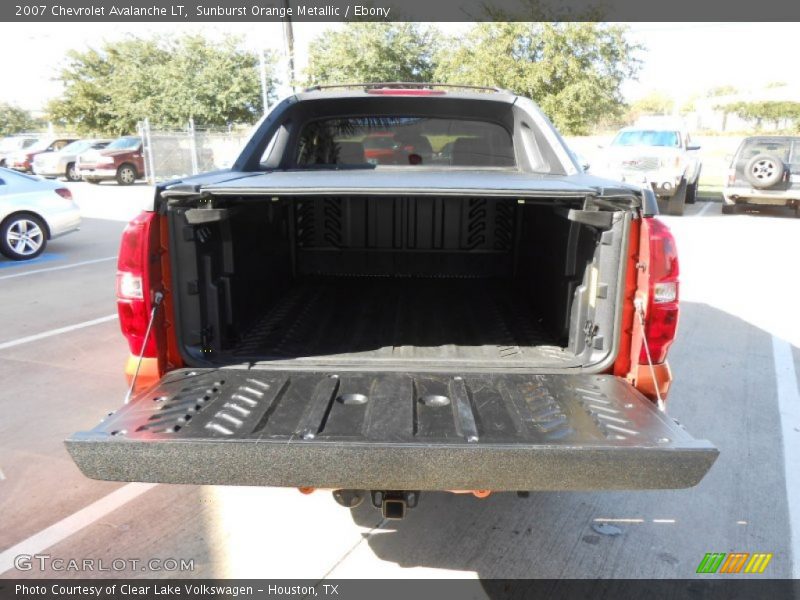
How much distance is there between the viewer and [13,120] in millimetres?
53531

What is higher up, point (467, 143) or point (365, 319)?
point (467, 143)

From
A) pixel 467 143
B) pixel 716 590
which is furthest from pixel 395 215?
pixel 716 590

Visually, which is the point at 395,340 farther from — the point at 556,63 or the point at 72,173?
the point at 72,173

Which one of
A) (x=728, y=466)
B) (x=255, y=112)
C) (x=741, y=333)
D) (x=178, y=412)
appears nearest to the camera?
(x=178, y=412)

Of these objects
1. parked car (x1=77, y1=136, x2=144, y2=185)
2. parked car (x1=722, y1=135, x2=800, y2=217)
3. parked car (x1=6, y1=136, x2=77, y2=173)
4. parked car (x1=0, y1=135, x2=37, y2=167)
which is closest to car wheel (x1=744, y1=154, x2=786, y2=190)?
parked car (x1=722, y1=135, x2=800, y2=217)

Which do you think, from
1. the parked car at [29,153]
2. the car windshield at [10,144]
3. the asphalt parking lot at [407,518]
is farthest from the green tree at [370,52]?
the asphalt parking lot at [407,518]

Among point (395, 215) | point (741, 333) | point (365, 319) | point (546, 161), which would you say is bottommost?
point (741, 333)

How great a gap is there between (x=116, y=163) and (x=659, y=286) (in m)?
22.7

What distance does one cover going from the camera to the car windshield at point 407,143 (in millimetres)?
Answer: 4215

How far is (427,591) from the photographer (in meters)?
2.54

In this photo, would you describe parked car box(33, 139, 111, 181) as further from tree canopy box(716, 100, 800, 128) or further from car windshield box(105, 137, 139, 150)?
tree canopy box(716, 100, 800, 128)

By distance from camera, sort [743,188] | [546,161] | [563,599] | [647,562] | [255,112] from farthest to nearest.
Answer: [255,112], [743,188], [546,161], [647,562], [563,599]

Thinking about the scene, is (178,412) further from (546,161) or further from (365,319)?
(546,161)

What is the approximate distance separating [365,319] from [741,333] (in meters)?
4.37
